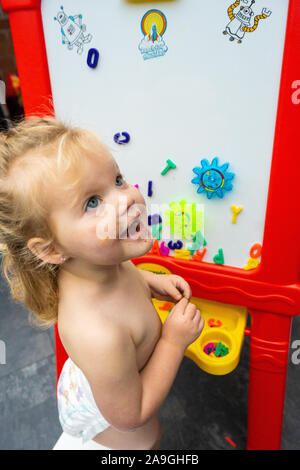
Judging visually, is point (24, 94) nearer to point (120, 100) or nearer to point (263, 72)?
point (120, 100)

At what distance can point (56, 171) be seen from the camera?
42cm

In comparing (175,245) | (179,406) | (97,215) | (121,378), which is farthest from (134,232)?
(179,406)

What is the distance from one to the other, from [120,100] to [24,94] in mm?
202

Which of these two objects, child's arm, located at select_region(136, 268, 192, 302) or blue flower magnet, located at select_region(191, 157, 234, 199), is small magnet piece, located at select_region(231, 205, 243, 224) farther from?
child's arm, located at select_region(136, 268, 192, 302)

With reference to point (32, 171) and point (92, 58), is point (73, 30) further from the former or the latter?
point (32, 171)

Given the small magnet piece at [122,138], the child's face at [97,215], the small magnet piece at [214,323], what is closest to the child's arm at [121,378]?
the child's face at [97,215]

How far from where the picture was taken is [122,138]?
A: 678 millimetres

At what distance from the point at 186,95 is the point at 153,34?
105 millimetres

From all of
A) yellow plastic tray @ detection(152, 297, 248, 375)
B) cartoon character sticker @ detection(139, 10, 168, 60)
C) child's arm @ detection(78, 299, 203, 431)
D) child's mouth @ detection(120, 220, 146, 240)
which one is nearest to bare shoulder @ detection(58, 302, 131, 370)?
child's arm @ detection(78, 299, 203, 431)

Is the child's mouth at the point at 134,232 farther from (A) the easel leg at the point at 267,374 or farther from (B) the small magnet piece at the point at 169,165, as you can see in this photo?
(A) the easel leg at the point at 267,374

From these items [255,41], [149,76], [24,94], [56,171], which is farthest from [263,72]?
[24,94]

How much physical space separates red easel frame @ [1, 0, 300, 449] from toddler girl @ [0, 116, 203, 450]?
15 centimetres
